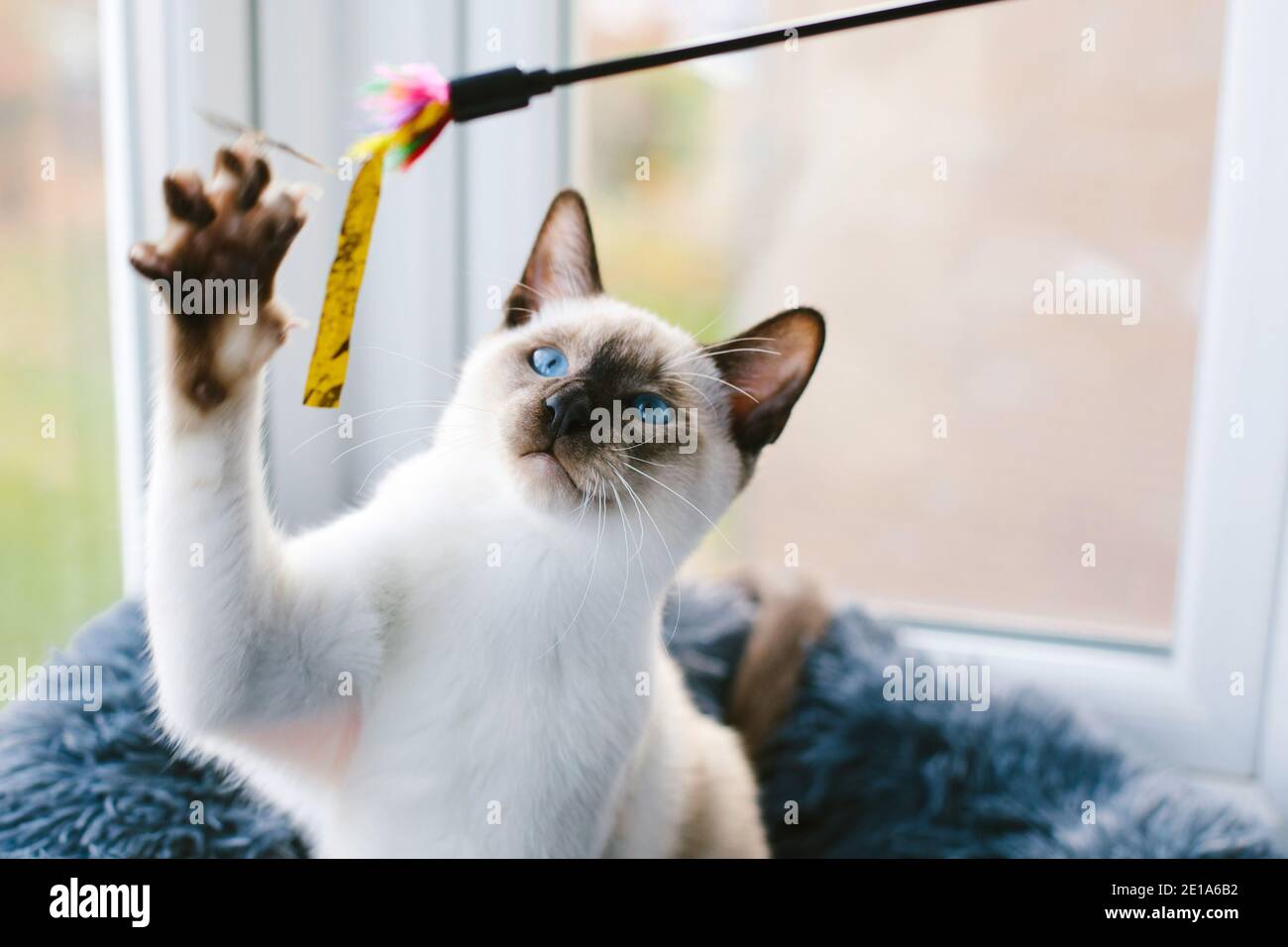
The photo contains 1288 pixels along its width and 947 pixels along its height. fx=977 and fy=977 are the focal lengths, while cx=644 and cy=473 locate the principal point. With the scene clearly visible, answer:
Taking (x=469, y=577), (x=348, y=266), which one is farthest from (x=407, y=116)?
(x=469, y=577)

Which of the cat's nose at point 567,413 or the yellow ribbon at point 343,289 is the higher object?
the yellow ribbon at point 343,289

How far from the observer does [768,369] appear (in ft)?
2.53

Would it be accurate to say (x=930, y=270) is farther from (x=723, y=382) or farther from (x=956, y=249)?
(x=723, y=382)

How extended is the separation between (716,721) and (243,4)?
1.05 metres

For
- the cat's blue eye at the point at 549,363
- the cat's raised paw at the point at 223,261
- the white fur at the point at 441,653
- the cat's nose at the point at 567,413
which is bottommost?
the white fur at the point at 441,653

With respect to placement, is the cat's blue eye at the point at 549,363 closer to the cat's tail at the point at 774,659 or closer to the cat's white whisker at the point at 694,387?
the cat's white whisker at the point at 694,387

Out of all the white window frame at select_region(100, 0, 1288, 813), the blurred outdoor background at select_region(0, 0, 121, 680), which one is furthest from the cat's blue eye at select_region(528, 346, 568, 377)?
the blurred outdoor background at select_region(0, 0, 121, 680)

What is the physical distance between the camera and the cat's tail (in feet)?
4.30

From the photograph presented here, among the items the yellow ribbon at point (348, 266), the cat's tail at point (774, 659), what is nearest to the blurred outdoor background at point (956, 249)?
the cat's tail at point (774, 659)

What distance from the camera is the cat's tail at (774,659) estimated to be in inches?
51.6

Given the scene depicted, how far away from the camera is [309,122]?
117cm

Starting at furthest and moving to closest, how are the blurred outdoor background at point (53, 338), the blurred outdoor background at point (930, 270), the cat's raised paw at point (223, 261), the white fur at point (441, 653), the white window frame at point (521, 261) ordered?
the blurred outdoor background at point (930, 270) < the white window frame at point (521, 261) < the blurred outdoor background at point (53, 338) < the white fur at point (441, 653) < the cat's raised paw at point (223, 261)

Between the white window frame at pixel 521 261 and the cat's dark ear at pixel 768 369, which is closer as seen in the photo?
the cat's dark ear at pixel 768 369

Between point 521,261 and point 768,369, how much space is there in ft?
1.86
